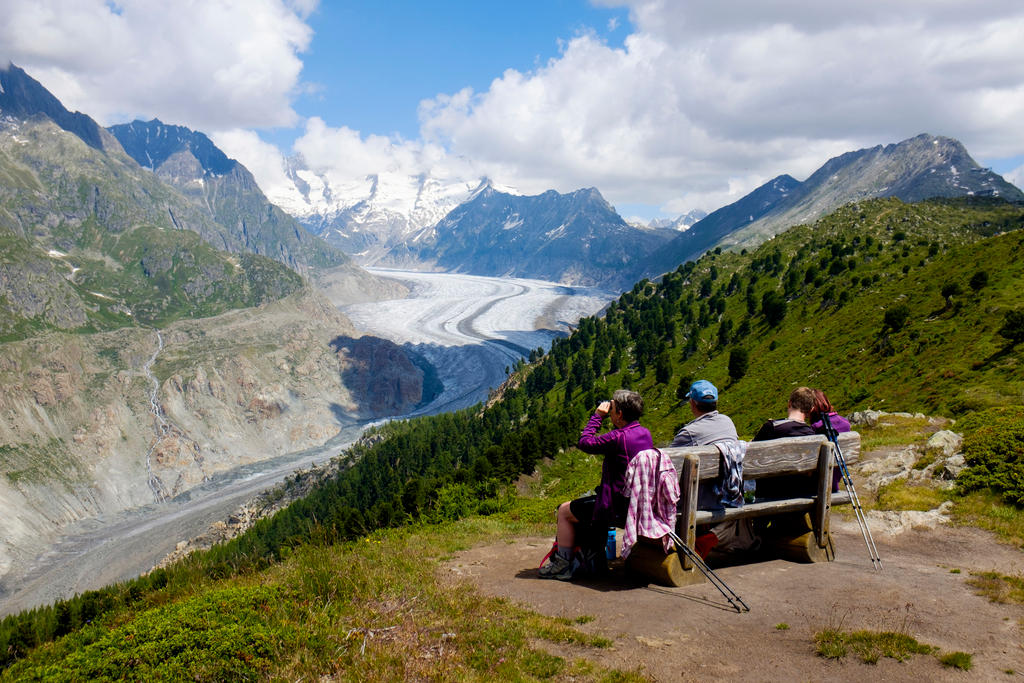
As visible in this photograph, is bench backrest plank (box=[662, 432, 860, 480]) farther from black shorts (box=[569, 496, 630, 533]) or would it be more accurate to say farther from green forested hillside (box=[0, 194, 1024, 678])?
green forested hillside (box=[0, 194, 1024, 678])

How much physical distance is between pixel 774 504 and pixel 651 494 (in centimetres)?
283

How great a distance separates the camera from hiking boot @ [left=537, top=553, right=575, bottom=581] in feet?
39.0

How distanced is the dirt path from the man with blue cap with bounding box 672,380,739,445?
2.77 meters

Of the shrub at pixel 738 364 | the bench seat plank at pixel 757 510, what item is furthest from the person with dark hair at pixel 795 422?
the shrub at pixel 738 364

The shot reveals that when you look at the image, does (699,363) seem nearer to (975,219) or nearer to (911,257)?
(911,257)

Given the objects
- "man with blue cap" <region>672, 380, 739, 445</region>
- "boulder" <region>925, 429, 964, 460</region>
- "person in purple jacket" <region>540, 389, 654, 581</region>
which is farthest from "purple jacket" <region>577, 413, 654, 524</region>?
"boulder" <region>925, 429, 964, 460</region>

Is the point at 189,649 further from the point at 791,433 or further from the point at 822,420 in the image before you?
the point at 822,420

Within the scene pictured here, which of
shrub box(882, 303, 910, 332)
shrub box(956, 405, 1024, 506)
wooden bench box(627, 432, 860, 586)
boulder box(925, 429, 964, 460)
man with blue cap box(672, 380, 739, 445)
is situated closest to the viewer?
wooden bench box(627, 432, 860, 586)

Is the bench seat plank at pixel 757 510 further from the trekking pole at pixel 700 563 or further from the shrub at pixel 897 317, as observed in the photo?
the shrub at pixel 897 317

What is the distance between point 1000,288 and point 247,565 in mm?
61970

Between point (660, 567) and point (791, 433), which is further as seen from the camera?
point (791, 433)

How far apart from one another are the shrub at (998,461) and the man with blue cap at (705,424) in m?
9.70

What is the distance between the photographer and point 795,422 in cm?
1185

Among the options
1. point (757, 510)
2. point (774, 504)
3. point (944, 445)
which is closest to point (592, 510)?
point (757, 510)
